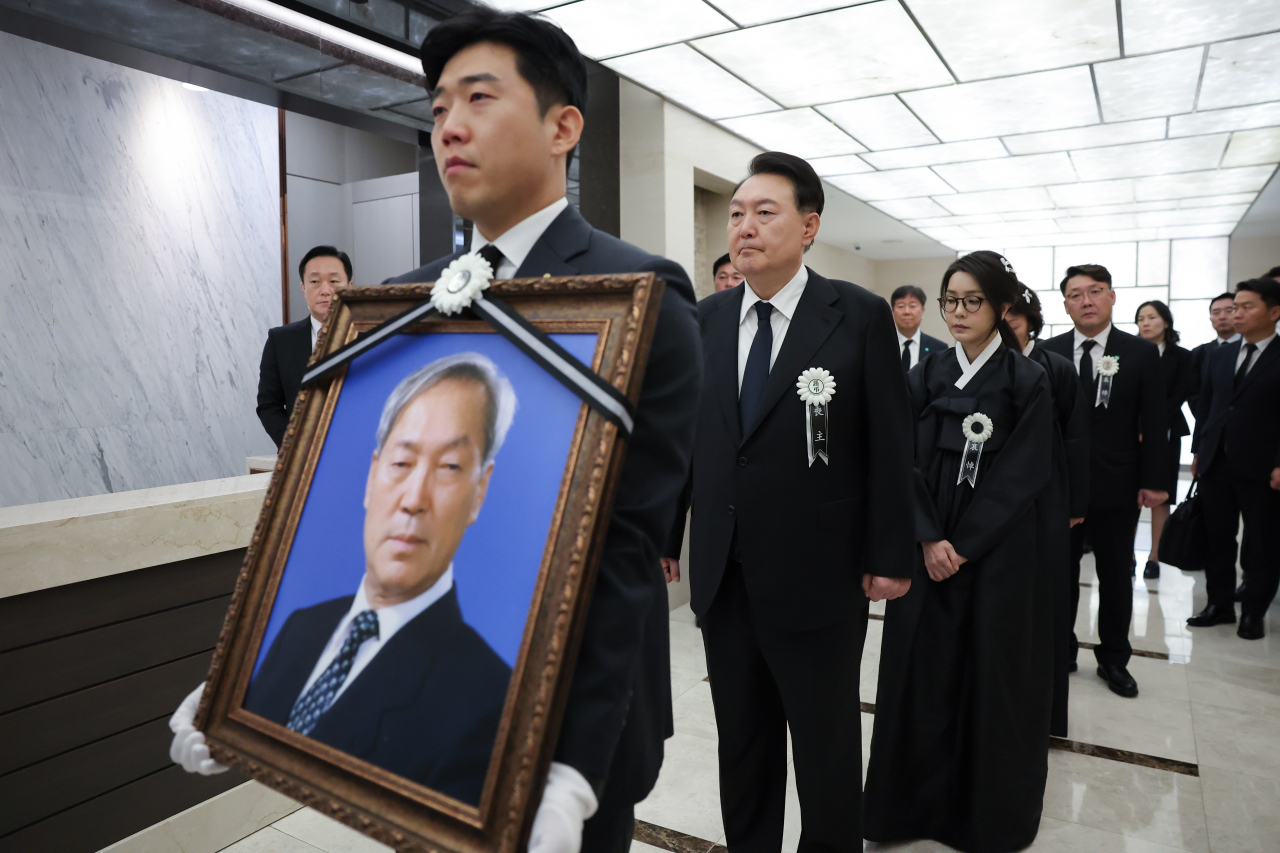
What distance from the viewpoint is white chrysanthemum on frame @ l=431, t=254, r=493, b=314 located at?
0.94m

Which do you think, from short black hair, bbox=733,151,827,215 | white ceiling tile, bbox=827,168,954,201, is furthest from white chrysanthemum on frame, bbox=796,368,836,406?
white ceiling tile, bbox=827,168,954,201

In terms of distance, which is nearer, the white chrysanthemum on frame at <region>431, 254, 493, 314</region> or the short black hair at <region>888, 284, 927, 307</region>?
the white chrysanthemum on frame at <region>431, 254, 493, 314</region>

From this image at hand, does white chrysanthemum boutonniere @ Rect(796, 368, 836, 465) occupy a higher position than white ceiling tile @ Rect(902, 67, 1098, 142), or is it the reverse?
white ceiling tile @ Rect(902, 67, 1098, 142)

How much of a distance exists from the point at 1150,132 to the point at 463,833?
27.2ft

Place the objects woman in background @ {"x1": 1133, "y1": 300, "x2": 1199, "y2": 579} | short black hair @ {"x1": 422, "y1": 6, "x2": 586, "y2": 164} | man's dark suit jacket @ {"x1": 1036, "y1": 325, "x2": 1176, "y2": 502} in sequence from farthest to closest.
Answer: woman in background @ {"x1": 1133, "y1": 300, "x2": 1199, "y2": 579} < man's dark suit jacket @ {"x1": 1036, "y1": 325, "x2": 1176, "y2": 502} < short black hair @ {"x1": 422, "y1": 6, "x2": 586, "y2": 164}

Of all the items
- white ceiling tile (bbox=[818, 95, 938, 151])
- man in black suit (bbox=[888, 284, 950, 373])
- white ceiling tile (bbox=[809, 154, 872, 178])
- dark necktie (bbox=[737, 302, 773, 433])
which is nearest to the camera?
dark necktie (bbox=[737, 302, 773, 433])

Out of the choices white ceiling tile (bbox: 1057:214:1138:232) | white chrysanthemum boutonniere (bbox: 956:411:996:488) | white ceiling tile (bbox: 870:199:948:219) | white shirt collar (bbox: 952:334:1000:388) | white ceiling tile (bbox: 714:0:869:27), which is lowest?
white chrysanthemum boutonniere (bbox: 956:411:996:488)

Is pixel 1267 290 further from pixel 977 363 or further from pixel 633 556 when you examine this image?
pixel 633 556

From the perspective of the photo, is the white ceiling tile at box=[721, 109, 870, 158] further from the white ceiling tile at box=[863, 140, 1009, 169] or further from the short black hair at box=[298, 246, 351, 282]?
the short black hair at box=[298, 246, 351, 282]

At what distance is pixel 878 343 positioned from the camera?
6.31 feet

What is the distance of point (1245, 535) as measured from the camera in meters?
4.56

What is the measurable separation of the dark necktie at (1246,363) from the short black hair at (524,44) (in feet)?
16.1

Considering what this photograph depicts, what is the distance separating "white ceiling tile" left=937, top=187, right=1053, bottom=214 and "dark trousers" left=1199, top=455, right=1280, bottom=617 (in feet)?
18.6

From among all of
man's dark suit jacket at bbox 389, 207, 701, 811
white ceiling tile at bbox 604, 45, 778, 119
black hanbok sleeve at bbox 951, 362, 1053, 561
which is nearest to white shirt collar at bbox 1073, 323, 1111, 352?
black hanbok sleeve at bbox 951, 362, 1053, 561
